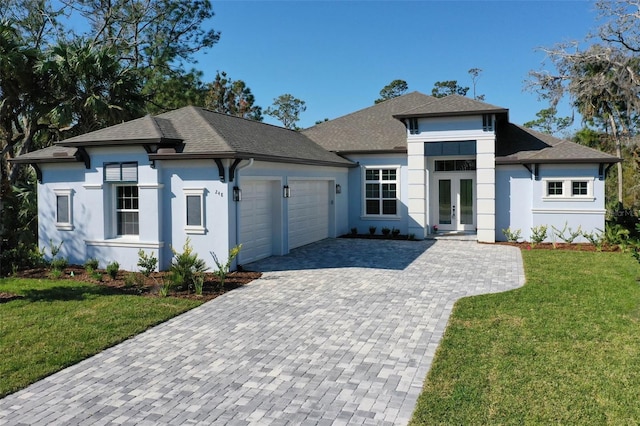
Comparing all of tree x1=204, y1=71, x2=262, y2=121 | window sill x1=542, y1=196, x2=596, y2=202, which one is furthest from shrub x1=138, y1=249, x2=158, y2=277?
tree x1=204, y1=71, x2=262, y2=121

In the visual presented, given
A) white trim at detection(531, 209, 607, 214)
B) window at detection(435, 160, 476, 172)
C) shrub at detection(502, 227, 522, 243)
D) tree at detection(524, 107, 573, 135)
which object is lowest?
shrub at detection(502, 227, 522, 243)

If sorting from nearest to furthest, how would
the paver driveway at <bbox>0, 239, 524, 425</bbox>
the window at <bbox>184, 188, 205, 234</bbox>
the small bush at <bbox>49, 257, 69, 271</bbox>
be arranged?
the paver driveway at <bbox>0, 239, 524, 425</bbox> < the window at <bbox>184, 188, 205, 234</bbox> < the small bush at <bbox>49, 257, 69, 271</bbox>

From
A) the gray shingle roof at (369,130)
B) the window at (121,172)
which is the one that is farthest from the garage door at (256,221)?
the gray shingle roof at (369,130)

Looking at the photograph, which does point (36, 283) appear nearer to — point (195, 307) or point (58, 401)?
point (195, 307)

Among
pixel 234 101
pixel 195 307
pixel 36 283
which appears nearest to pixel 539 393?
pixel 195 307

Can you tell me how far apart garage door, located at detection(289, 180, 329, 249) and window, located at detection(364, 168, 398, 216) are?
2.20 m

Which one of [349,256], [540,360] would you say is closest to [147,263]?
[349,256]

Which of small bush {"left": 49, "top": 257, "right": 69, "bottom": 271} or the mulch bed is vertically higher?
small bush {"left": 49, "top": 257, "right": 69, "bottom": 271}

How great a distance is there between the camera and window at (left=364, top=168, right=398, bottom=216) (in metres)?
19.4

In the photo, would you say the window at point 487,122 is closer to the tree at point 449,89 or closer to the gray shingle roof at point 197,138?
the gray shingle roof at point 197,138

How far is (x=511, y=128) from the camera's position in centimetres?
1997

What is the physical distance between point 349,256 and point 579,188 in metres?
8.62

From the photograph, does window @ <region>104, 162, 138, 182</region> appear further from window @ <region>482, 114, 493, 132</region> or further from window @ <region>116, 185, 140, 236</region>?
window @ <region>482, 114, 493, 132</region>

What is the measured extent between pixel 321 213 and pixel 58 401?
13312mm
